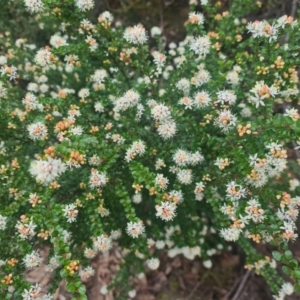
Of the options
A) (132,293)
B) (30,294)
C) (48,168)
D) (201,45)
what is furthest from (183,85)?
(132,293)

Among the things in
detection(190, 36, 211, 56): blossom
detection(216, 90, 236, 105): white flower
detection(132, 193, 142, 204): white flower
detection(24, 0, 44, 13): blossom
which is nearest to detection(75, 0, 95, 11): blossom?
detection(24, 0, 44, 13): blossom

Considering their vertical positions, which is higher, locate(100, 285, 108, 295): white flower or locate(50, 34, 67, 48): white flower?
locate(50, 34, 67, 48): white flower

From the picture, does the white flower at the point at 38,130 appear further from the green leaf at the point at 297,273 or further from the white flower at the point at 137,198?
the green leaf at the point at 297,273

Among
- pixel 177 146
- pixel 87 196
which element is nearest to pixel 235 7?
pixel 177 146

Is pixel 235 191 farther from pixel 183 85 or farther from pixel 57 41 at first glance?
pixel 57 41

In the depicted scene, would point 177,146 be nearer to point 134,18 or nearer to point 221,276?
point 221,276

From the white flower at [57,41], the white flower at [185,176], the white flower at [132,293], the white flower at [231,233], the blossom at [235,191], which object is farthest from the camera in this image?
the white flower at [132,293]

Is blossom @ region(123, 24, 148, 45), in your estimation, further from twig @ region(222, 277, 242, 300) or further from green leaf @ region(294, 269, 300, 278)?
twig @ region(222, 277, 242, 300)

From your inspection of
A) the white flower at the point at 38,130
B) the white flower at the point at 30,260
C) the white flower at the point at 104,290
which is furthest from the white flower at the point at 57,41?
the white flower at the point at 104,290
